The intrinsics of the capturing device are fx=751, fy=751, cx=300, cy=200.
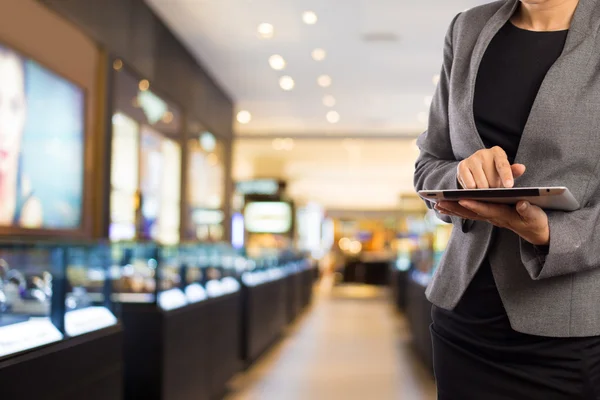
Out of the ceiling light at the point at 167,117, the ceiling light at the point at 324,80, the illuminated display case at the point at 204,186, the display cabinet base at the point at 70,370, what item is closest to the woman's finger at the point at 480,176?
the display cabinet base at the point at 70,370

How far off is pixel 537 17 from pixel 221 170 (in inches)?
411

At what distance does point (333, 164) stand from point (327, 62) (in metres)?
10.5

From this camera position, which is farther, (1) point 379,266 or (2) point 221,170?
(1) point 379,266

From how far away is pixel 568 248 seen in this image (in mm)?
864

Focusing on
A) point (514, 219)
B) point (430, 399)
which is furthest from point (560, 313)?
point (430, 399)

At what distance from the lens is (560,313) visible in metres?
0.91

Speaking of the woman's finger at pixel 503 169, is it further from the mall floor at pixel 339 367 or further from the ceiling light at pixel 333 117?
the ceiling light at pixel 333 117

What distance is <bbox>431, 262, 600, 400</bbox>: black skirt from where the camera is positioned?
916mm

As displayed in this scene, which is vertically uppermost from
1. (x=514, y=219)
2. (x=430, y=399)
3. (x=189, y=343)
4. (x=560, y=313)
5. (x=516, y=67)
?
(x=516, y=67)

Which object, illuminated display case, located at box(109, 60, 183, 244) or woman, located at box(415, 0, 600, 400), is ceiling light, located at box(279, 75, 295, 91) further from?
woman, located at box(415, 0, 600, 400)

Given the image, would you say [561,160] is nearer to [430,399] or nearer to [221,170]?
[430,399]

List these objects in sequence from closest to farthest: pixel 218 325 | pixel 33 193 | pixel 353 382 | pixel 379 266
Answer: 1. pixel 33 193
2. pixel 218 325
3. pixel 353 382
4. pixel 379 266

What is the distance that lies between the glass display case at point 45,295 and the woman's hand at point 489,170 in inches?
61.0

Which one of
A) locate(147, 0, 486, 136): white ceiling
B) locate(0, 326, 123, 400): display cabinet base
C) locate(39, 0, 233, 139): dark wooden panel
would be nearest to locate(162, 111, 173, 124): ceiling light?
locate(39, 0, 233, 139): dark wooden panel
